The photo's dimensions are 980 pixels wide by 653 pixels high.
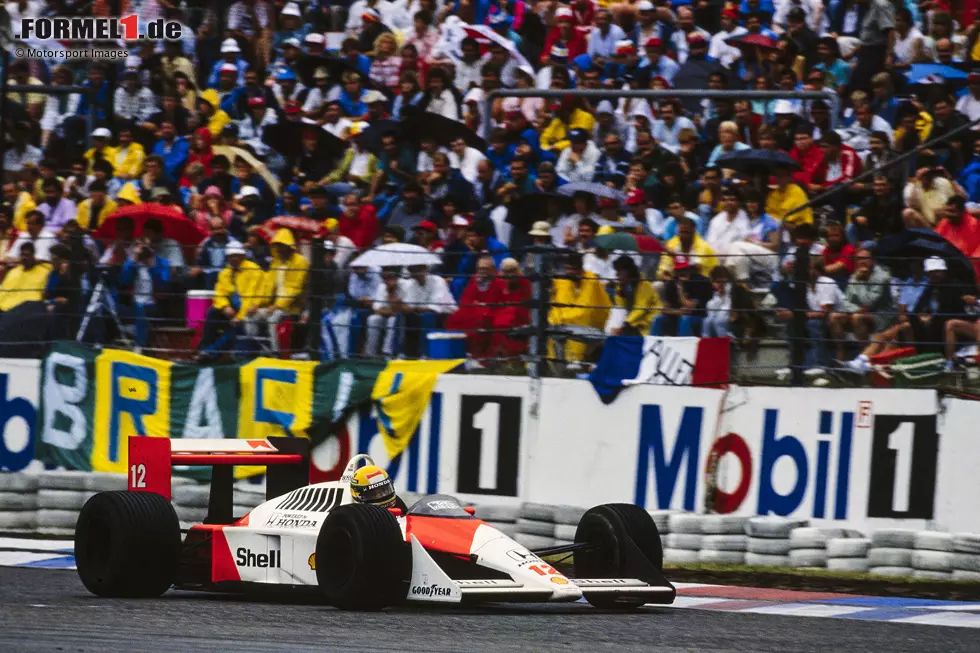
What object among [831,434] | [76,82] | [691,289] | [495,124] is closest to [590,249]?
[691,289]

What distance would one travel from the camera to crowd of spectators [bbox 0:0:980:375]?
11438 millimetres

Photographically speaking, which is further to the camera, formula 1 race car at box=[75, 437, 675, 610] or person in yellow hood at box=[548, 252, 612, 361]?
person in yellow hood at box=[548, 252, 612, 361]

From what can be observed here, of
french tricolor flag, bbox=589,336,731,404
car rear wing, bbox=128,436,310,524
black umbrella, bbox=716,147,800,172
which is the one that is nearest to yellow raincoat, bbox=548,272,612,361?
french tricolor flag, bbox=589,336,731,404

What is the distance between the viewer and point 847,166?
42.0 ft

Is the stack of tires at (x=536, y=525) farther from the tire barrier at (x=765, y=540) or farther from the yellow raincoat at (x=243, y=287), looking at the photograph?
the yellow raincoat at (x=243, y=287)

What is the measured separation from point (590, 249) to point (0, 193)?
6.71m

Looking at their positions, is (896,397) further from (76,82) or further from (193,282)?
(76,82)

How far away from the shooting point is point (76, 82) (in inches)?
703

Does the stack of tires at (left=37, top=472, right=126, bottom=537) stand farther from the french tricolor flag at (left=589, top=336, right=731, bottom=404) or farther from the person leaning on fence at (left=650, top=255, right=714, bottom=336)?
the person leaning on fence at (left=650, top=255, right=714, bottom=336)

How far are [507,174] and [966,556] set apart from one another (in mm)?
5751

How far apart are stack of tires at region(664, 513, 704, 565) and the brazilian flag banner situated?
231 cm

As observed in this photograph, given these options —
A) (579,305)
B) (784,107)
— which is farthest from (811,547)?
(784,107)

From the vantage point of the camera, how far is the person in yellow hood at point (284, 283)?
12625 millimetres

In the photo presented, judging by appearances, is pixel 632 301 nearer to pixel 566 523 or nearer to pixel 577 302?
pixel 577 302
